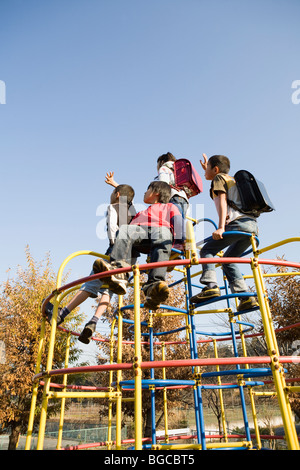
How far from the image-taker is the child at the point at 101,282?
132 inches

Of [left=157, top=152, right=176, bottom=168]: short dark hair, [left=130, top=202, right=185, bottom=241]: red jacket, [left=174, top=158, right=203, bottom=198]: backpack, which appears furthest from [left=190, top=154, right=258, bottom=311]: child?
[left=157, top=152, right=176, bottom=168]: short dark hair

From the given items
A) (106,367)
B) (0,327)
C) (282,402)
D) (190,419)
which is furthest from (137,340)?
(190,419)

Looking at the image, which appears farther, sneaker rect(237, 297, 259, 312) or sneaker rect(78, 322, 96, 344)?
sneaker rect(237, 297, 259, 312)

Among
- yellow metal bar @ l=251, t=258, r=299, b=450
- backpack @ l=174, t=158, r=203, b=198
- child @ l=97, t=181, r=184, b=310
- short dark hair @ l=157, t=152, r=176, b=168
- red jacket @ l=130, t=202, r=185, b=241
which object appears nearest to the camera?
yellow metal bar @ l=251, t=258, r=299, b=450

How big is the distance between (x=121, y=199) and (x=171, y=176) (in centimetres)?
127

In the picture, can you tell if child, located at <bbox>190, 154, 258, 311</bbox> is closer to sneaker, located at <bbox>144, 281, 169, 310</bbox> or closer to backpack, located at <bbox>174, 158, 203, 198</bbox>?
sneaker, located at <bbox>144, 281, 169, 310</bbox>

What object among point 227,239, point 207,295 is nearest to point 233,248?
point 227,239

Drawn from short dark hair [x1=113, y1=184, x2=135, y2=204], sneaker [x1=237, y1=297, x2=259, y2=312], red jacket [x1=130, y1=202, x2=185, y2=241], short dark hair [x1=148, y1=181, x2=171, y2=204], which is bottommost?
sneaker [x1=237, y1=297, x2=259, y2=312]

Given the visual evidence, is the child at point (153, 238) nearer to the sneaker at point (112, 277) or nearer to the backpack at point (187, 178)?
the sneaker at point (112, 277)

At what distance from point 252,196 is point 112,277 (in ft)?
5.72

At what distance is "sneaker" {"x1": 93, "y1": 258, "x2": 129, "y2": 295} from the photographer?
9.38 ft

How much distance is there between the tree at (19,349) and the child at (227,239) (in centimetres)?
1110

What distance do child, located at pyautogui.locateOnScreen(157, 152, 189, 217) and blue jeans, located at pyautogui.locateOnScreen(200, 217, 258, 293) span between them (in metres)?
1.02
